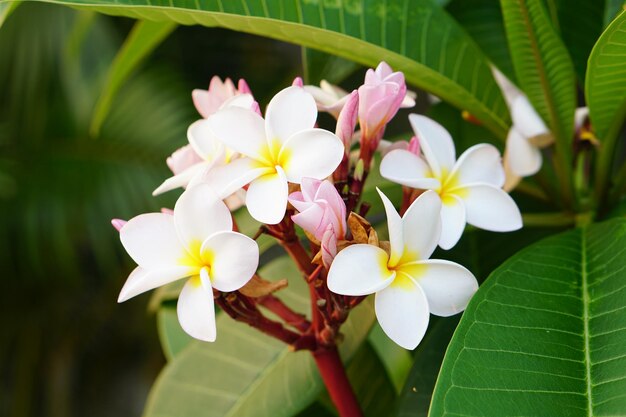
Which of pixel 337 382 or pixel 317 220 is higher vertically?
pixel 317 220

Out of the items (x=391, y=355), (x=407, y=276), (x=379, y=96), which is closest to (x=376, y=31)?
(x=379, y=96)

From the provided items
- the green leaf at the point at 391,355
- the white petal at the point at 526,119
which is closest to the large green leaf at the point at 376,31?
the white petal at the point at 526,119

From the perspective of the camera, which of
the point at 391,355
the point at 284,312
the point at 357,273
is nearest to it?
the point at 357,273

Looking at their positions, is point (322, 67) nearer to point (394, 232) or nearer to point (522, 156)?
point (522, 156)

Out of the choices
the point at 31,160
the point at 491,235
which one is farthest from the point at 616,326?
the point at 31,160

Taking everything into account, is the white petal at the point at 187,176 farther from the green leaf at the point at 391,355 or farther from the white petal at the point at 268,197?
the green leaf at the point at 391,355

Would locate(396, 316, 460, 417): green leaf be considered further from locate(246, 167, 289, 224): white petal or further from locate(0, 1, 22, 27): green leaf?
locate(0, 1, 22, 27): green leaf

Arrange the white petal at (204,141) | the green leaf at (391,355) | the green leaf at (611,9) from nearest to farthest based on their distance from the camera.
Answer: the white petal at (204,141) < the green leaf at (611,9) < the green leaf at (391,355)
